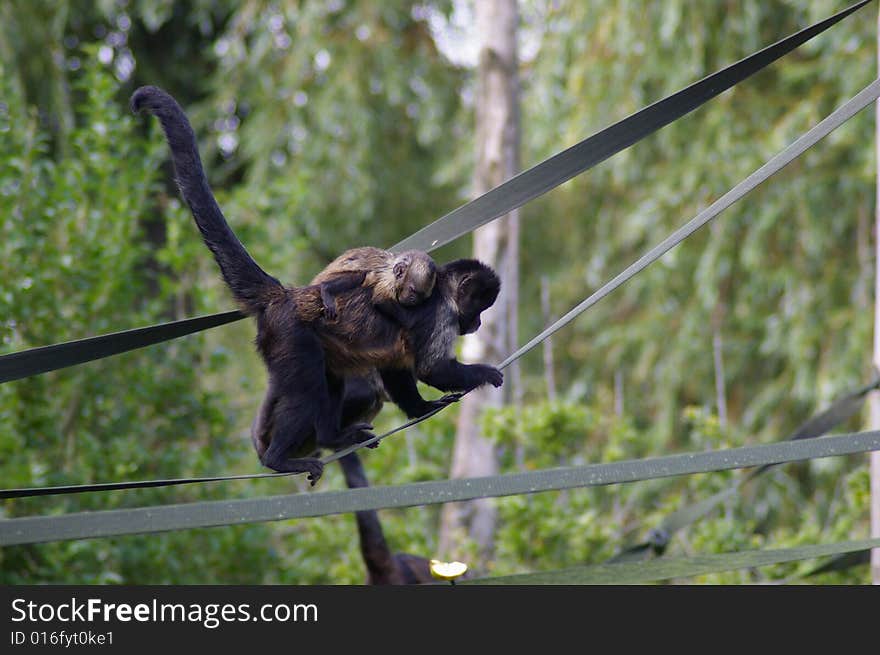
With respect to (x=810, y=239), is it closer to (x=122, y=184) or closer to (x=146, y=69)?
(x=122, y=184)

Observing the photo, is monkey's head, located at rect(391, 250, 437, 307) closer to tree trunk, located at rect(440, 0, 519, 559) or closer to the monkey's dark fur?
the monkey's dark fur

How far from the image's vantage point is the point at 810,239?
829cm

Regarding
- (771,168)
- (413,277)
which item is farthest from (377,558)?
(771,168)

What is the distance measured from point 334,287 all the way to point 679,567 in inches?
50.9

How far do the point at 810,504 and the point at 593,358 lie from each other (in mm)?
2419

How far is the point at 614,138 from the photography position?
2578 mm

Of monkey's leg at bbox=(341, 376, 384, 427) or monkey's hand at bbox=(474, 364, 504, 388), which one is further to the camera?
monkey's leg at bbox=(341, 376, 384, 427)

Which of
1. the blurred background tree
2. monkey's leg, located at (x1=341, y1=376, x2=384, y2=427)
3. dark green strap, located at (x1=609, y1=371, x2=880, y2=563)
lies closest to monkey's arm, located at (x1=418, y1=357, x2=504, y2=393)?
monkey's leg, located at (x1=341, y1=376, x2=384, y2=427)

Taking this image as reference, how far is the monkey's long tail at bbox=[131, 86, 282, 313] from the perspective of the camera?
9.53ft

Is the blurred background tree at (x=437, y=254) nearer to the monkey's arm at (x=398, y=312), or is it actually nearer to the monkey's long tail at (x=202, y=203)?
the monkey's long tail at (x=202, y=203)

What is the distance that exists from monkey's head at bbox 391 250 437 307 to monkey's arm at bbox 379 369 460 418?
12.6 inches

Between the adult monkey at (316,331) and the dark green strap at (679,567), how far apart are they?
2.25 feet

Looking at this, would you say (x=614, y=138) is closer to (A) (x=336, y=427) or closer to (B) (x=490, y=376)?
(B) (x=490, y=376)

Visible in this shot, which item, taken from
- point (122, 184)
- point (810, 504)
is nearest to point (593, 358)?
point (810, 504)
